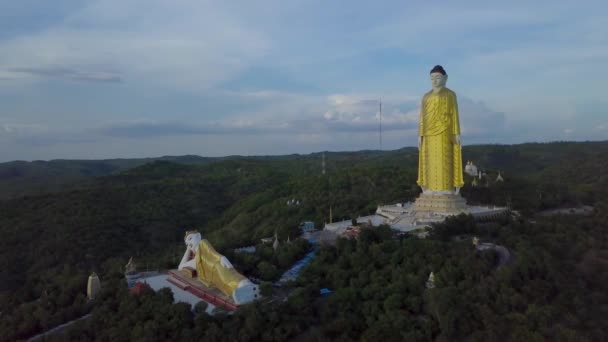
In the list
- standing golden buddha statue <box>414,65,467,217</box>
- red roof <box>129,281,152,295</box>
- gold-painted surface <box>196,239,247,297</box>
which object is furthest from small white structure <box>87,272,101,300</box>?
standing golden buddha statue <box>414,65,467,217</box>

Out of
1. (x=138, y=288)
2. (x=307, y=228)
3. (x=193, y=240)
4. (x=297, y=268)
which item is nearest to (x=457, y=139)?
(x=307, y=228)

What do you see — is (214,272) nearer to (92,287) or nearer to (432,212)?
(92,287)

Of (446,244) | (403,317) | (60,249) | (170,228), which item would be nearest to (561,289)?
(446,244)

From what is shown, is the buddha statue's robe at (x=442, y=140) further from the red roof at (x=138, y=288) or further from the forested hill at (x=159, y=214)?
the red roof at (x=138, y=288)

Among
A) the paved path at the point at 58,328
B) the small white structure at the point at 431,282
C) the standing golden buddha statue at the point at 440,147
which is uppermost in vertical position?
the standing golden buddha statue at the point at 440,147

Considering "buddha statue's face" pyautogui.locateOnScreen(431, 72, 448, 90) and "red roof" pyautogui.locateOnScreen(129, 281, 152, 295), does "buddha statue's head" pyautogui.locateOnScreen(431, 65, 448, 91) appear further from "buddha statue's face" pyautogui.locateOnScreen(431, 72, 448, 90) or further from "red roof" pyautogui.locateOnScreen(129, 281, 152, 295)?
"red roof" pyautogui.locateOnScreen(129, 281, 152, 295)

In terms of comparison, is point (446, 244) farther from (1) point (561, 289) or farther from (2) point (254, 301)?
(2) point (254, 301)

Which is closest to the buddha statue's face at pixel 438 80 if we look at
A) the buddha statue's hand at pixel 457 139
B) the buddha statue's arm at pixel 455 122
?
the buddha statue's arm at pixel 455 122
